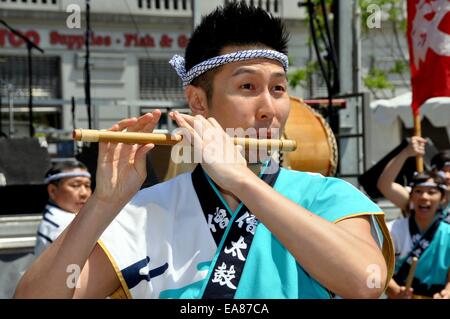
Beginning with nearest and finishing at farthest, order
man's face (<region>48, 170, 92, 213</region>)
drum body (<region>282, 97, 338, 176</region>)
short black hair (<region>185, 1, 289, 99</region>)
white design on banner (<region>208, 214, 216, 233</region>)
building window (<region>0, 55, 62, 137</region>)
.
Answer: white design on banner (<region>208, 214, 216, 233</region>) → short black hair (<region>185, 1, 289, 99</region>) → man's face (<region>48, 170, 92, 213</region>) → drum body (<region>282, 97, 338, 176</region>) → building window (<region>0, 55, 62, 137</region>)

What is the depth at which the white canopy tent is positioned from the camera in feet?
41.4

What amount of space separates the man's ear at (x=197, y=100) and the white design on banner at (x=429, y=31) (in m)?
3.51

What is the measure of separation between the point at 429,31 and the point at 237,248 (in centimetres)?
391

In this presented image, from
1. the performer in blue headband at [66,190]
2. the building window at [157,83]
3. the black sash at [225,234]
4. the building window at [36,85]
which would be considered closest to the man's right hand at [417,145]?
the performer in blue headband at [66,190]

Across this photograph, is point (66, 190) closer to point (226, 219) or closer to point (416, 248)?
point (416, 248)

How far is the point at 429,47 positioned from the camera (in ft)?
18.1

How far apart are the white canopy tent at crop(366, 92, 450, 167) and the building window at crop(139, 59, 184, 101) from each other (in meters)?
5.71

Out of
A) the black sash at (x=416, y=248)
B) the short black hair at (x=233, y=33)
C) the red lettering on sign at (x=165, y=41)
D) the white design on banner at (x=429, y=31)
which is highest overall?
→ the red lettering on sign at (x=165, y=41)

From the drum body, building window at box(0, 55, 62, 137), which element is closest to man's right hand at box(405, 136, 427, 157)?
the drum body

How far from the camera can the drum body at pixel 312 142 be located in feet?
20.9

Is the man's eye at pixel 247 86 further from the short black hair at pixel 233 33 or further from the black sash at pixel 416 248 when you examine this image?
the black sash at pixel 416 248

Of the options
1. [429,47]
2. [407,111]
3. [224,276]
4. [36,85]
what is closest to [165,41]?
[36,85]

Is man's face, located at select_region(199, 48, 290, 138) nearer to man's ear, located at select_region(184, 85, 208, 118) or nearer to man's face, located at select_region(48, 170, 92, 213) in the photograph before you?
man's ear, located at select_region(184, 85, 208, 118)
